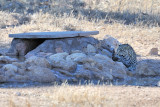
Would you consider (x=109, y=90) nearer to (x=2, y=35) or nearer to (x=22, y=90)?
(x=22, y=90)

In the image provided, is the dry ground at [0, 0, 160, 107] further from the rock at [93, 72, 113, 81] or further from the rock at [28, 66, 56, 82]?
the rock at [93, 72, 113, 81]

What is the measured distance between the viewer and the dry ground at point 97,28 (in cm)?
411

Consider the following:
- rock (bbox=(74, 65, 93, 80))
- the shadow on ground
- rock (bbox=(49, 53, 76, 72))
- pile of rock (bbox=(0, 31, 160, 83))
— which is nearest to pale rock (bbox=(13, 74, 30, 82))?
pile of rock (bbox=(0, 31, 160, 83))

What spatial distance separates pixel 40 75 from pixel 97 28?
655 cm

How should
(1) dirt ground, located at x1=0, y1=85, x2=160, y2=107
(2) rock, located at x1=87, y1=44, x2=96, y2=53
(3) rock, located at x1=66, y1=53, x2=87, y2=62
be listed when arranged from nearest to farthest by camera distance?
(1) dirt ground, located at x1=0, y1=85, x2=160, y2=107, (3) rock, located at x1=66, y1=53, x2=87, y2=62, (2) rock, located at x1=87, y1=44, x2=96, y2=53

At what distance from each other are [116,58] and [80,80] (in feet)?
6.48

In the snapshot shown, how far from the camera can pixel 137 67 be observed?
263 inches

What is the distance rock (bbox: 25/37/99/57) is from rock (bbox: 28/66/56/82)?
165 cm

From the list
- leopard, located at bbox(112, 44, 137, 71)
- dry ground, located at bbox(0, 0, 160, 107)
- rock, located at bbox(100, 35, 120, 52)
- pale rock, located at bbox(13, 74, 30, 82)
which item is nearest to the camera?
dry ground, located at bbox(0, 0, 160, 107)

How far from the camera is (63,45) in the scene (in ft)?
25.2

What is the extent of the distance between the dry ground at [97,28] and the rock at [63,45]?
6.16 feet

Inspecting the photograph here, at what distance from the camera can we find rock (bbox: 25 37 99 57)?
7.53m

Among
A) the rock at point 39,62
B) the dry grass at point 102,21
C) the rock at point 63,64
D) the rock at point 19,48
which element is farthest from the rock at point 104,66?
the dry grass at point 102,21

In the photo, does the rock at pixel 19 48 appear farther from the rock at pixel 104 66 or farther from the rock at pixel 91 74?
the rock at pixel 91 74
